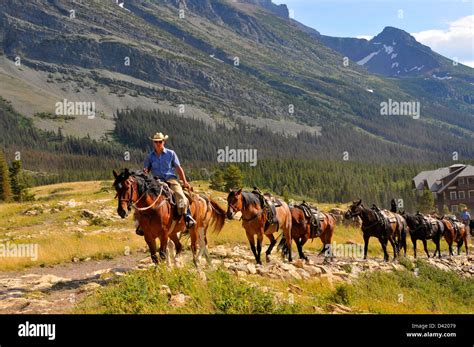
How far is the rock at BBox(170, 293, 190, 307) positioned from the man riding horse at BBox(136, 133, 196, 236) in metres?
3.57

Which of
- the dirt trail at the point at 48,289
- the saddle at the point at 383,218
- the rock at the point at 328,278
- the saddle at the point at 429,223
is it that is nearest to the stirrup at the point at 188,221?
the dirt trail at the point at 48,289

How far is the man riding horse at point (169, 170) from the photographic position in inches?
549

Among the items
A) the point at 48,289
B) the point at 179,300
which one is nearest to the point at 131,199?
the point at 179,300

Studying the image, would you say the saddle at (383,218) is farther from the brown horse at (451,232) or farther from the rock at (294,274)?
the brown horse at (451,232)

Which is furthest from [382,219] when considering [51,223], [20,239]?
[51,223]

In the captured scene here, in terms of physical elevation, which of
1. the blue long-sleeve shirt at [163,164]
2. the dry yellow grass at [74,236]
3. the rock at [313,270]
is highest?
the blue long-sleeve shirt at [163,164]

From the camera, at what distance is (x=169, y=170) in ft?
48.0

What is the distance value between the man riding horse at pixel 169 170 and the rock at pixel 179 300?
11.7 feet

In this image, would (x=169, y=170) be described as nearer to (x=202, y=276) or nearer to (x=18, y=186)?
(x=202, y=276)

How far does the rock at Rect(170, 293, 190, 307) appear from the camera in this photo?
33.9 ft

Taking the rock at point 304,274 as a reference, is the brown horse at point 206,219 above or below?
above

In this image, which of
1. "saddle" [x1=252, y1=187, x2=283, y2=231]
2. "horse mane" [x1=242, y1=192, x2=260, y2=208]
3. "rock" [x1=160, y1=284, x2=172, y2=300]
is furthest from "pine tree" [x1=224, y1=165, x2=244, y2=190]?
"rock" [x1=160, y1=284, x2=172, y2=300]
